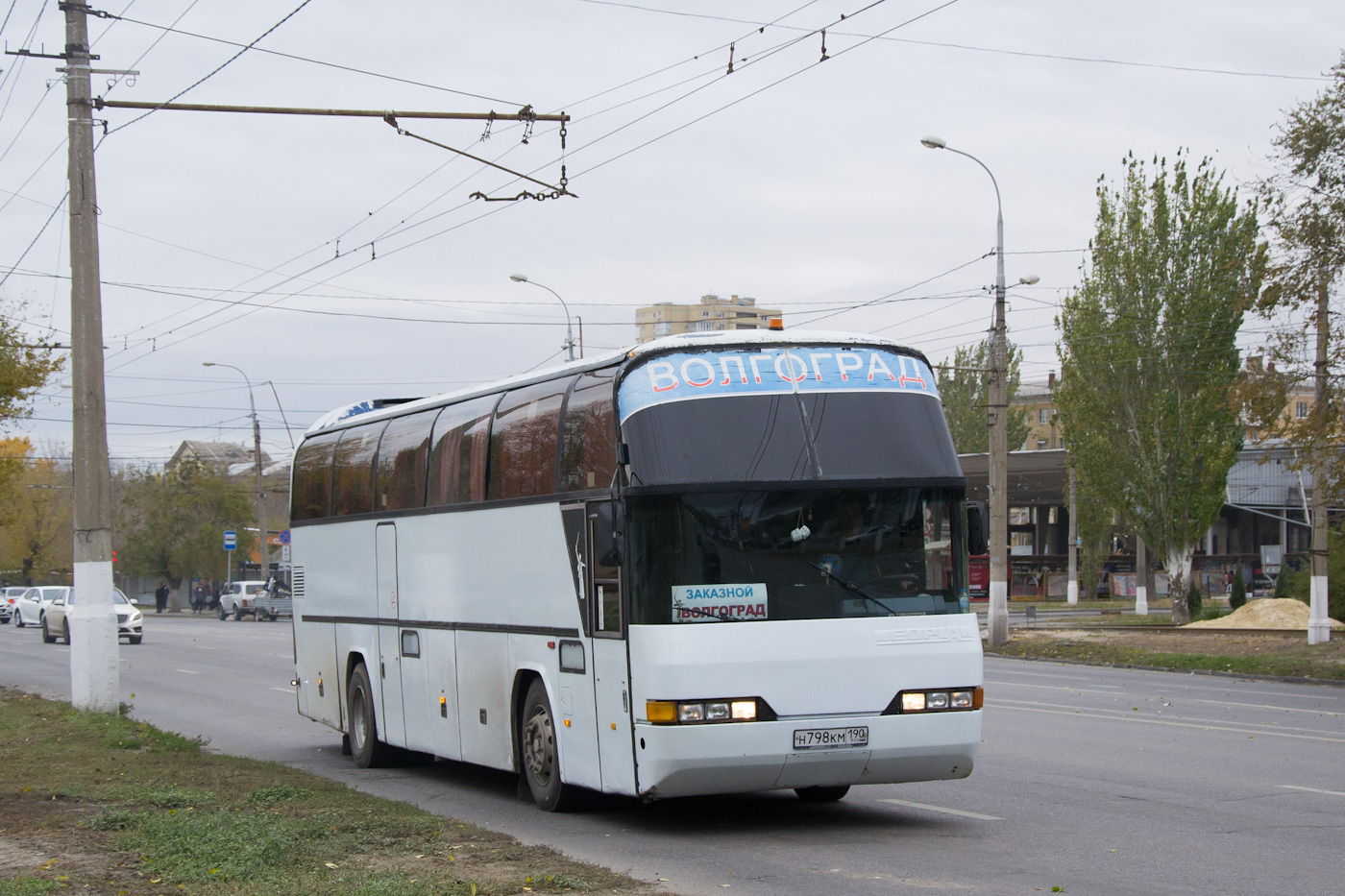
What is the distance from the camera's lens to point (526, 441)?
1103cm

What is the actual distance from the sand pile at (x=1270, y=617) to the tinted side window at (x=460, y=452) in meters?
29.5

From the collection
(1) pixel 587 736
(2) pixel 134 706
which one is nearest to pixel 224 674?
(2) pixel 134 706

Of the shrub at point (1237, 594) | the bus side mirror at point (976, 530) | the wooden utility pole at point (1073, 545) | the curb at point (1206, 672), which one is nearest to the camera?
the bus side mirror at point (976, 530)

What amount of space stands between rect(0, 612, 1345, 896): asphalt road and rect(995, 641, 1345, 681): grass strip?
7.10 meters

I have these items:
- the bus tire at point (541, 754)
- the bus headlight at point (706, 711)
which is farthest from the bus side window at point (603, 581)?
the bus tire at point (541, 754)

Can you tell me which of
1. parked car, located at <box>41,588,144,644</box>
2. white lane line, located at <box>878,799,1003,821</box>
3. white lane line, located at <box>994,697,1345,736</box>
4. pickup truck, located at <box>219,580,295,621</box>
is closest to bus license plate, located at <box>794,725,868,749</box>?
white lane line, located at <box>878,799,1003,821</box>

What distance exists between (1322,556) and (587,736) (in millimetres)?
22455

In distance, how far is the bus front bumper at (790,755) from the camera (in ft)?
29.2

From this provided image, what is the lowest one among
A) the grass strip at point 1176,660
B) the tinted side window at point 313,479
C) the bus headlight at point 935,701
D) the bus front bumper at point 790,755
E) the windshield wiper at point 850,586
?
the grass strip at point 1176,660

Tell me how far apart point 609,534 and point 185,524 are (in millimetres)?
72850

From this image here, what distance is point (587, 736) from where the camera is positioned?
32.2 feet

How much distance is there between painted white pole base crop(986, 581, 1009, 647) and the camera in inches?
1255

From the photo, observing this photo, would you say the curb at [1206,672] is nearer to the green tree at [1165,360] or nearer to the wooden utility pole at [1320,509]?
the wooden utility pole at [1320,509]

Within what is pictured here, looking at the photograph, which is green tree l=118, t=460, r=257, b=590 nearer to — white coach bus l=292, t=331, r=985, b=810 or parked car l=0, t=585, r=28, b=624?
parked car l=0, t=585, r=28, b=624
